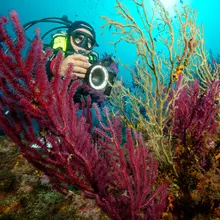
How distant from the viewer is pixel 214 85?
8.71 ft

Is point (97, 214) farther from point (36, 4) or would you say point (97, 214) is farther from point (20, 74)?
point (36, 4)

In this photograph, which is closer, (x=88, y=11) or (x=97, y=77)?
(x=97, y=77)

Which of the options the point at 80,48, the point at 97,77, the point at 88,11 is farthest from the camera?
the point at 88,11

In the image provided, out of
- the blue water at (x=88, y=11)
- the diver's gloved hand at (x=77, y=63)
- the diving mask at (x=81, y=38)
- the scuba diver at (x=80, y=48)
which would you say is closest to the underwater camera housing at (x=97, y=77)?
the scuba diver at (x=80, y=48)

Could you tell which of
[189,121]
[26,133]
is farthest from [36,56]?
[189,121]

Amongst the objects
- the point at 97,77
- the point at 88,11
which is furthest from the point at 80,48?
the point at 88,11

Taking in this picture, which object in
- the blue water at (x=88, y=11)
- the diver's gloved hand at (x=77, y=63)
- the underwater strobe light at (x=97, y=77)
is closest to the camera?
the underwater strobe light at (x=97, y=77)

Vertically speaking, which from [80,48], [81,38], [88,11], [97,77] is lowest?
[97,77]

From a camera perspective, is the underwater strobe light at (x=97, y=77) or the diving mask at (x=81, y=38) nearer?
the underwater strobe light at (x=97, y=77)

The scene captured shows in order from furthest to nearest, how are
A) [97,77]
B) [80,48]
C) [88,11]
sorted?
[88,11], [80,48], [97,77]

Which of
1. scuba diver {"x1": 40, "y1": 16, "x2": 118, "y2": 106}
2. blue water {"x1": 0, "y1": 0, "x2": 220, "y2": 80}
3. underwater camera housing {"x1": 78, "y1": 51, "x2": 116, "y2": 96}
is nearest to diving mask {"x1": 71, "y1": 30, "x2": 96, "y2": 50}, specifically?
scuba diver {"x1": 40, "y1": 16, "x2": 118, "y2": 106}

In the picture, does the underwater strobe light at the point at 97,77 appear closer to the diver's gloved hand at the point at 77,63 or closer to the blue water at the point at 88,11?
the diver's gloved hand at the point at 77,63

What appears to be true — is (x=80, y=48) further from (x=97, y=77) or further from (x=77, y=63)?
(x=97, y=77)

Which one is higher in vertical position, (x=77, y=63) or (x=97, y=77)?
(x=77, y=63)
